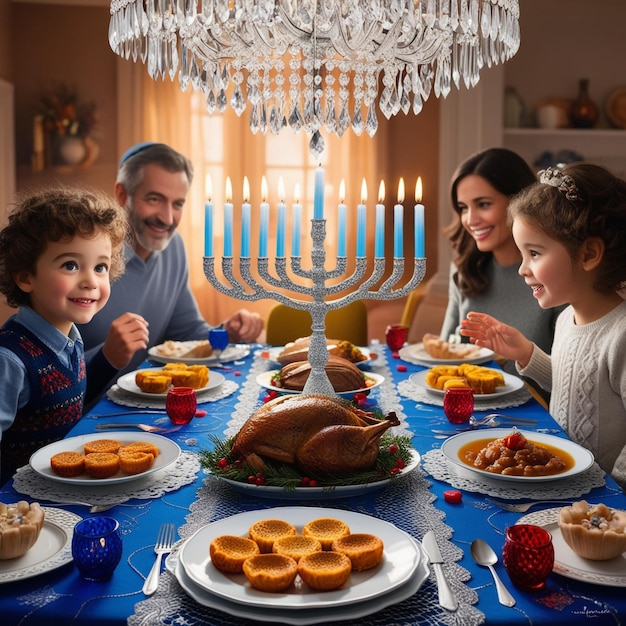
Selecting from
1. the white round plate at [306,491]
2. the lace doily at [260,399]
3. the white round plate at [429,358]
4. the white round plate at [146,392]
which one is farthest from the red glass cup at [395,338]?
the white round plate at [306,491]

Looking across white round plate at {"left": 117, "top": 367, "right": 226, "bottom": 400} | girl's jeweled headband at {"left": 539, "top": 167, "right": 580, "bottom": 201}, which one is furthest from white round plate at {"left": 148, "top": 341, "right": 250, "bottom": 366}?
girl's jeweled headband at {"left": 539, "top": 167, "right": 580, "bottom": 201}

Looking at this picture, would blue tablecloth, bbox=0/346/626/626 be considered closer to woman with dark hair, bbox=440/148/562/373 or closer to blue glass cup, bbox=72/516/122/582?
blue glass cup, bbox=72/516/122/582

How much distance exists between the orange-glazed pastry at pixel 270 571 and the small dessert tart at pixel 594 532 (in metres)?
0.35

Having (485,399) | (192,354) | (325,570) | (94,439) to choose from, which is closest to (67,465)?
(94,439)

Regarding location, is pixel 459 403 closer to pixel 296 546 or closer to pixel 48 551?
pixel 296 546

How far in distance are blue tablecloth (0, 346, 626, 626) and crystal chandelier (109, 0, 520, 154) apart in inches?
35.4

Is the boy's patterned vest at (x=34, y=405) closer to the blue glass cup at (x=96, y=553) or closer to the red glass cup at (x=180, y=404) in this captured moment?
the red glass cup at (x=180, y=404)

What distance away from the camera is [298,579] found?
2.98 feet

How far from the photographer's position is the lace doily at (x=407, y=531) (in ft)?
2.77

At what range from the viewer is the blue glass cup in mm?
915

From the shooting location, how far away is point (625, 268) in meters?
1.71

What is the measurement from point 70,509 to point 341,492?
0.40m

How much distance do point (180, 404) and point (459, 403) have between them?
579 millimetres

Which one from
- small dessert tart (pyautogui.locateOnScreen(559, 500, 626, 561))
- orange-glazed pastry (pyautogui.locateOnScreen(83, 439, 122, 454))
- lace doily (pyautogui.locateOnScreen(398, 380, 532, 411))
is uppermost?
small dessert tart (pyautogui.locateOnScreen(559, 500, 626, 561))
